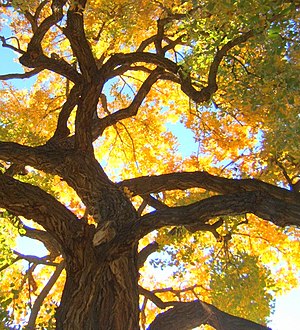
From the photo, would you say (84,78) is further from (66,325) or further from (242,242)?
(242,242)

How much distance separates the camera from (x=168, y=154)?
13344 millimetres

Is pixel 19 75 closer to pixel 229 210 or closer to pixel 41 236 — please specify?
pixel 41 236

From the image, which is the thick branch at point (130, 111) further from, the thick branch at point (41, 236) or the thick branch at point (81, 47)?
the thick branch at point (41, 236)

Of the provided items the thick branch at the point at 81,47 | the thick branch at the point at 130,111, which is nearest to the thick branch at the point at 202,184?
the thick branch at the point at 130,111

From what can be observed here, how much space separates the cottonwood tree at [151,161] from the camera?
20.0 ft

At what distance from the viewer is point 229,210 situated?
6859mm

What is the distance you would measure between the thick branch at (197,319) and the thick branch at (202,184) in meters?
2.57

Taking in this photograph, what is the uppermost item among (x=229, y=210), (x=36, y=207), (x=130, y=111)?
(x=130, y=111)

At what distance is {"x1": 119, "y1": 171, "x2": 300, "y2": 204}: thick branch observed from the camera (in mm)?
7355

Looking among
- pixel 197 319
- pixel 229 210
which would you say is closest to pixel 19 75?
pixel 229 210

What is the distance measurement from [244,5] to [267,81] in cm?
174

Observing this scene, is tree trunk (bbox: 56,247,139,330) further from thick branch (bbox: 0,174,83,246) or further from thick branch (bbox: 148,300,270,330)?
thick branch (bbox: 148,300,270,330)

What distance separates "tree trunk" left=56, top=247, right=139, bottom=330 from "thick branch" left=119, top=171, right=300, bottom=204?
1.53m

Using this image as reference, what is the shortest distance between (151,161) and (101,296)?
22.7 feet
